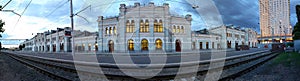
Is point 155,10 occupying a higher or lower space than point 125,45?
higher

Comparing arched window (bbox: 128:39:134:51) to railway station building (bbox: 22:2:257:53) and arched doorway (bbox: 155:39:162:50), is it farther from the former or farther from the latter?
arched doorway (bbox: 155:39:162:50)

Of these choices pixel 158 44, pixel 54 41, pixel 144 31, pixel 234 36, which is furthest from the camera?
pixel 234 36

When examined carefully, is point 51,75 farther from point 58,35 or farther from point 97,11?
point 58,35

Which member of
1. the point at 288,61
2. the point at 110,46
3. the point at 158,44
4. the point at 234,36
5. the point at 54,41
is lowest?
the point at 288,61

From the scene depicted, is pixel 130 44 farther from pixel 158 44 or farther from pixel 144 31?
pixel 158 44

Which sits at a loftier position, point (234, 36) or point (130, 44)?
point (234, 36)

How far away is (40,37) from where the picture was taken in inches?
3462

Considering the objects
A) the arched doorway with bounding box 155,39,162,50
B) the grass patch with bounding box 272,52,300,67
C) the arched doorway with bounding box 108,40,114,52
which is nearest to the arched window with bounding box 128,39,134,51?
the arched doorway with bounding box 108,40,114,52

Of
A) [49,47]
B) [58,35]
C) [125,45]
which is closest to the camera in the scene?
[125,45]

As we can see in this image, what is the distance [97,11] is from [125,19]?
16469 millimetres

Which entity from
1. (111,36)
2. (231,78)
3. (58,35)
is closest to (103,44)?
(111,36)

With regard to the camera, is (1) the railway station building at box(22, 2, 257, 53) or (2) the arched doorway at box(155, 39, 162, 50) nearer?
(1) the railway station building at box(22, 2, 257, 53)

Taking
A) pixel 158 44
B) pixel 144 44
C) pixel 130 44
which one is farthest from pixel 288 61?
pixel 130 44

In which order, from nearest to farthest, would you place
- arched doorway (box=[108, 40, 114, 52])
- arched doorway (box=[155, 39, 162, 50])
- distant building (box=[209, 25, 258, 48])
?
arched doorway (box=[155, 39, 162, 50]) < arched doorway (box=[108, 40, 114, 52]) < distant building (box=[209, 25, 258, 48])
